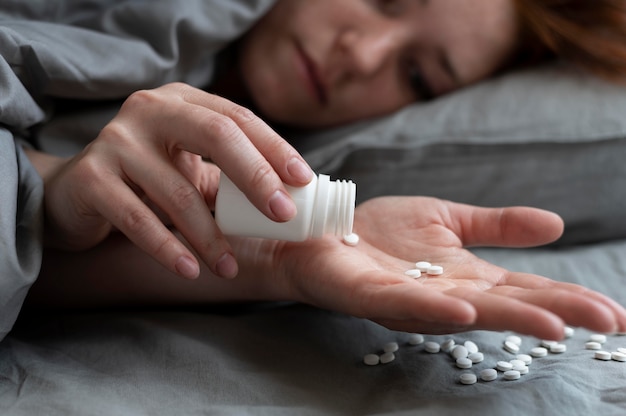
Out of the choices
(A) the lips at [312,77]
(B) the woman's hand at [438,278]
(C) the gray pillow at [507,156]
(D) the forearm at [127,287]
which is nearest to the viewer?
(B) the woman's hand at [438,278]

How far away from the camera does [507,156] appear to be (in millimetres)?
1268

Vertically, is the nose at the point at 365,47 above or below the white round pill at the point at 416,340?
above

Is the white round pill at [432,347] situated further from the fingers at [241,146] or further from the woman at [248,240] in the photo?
the fingers at [241,146]

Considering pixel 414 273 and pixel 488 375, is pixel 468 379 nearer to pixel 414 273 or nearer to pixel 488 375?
pixel 488 375

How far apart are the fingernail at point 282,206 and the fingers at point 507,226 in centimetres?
31

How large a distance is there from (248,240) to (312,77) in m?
0.54

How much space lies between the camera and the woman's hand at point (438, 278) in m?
0.63

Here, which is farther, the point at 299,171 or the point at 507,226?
the point at 507,226

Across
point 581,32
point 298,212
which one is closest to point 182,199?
point 298,212

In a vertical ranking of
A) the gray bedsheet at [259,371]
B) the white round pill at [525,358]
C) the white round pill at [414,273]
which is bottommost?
the gray bedsheet at [259,371]

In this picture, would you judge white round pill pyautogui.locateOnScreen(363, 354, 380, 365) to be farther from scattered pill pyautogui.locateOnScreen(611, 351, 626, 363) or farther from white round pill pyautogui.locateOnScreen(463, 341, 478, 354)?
scattered pill pyautogui.locateOnScreen(611, 351, 626, 363)

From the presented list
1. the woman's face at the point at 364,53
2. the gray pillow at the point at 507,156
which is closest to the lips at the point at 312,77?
the woman's face at the point at 364,53

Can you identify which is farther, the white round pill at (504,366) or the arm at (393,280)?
the white round pill at (504,366)

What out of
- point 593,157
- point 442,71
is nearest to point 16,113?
point 442,71
